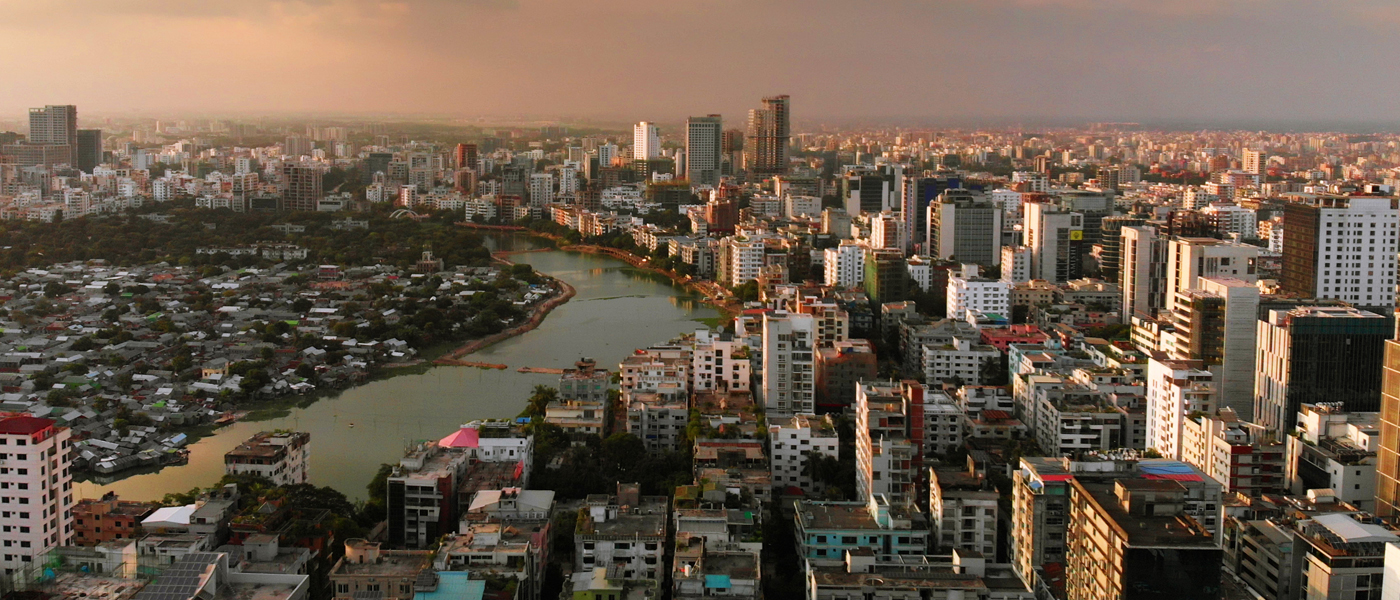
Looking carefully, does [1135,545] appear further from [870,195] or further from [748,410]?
[870,195]

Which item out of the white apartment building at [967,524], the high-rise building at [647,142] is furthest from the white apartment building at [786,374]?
the high-rise building at [647,142]

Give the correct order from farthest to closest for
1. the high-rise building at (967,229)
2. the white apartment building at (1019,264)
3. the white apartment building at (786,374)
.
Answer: the high-rise building at (967,229) < the white apartment building at (1019,264) < the white apartment building at (786,374)

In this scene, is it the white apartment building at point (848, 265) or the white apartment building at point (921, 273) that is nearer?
the white apartment building at point (921, 273)

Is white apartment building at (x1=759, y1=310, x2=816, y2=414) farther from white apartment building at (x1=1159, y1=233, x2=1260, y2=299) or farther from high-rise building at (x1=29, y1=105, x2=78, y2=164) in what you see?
high-rise building at (x1=29, y1=105, x2=78, y2=164)

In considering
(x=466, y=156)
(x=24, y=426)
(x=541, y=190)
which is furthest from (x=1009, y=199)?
(x=24, y=426)

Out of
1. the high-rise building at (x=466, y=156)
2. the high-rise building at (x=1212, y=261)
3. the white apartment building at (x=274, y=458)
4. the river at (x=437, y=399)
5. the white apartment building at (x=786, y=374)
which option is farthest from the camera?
the high-rise building at (x=466, y=156)

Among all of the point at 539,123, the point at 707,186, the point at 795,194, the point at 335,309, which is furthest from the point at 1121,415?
the point at 539,123

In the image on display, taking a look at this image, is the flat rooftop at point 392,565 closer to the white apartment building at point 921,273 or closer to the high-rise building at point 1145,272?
the high-rise building at point 1145,272
